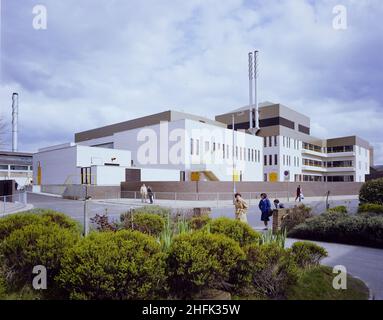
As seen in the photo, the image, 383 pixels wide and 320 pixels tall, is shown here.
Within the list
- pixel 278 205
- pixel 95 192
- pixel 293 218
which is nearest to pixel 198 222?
pixel 293 218

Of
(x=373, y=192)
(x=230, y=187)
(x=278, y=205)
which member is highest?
(x=373, y=192)

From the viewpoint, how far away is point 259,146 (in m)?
59.7

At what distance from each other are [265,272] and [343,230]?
6546 mm

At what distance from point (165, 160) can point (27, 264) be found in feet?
134

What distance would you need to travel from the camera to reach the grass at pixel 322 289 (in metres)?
5.44

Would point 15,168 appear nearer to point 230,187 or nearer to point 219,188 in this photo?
point 219,188

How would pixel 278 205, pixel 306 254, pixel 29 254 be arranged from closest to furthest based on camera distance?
pixel 29 254 < pixel 306 254 < pixel 278 205

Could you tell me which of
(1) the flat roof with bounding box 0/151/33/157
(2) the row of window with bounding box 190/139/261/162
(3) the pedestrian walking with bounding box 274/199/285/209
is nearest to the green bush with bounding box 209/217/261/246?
(3) the pedestrian walking with bounding box 274/199/285/209

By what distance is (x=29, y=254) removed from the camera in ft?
16.3

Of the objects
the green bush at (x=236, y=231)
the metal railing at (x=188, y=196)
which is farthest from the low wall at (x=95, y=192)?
the green bush at (x=236, y=231)

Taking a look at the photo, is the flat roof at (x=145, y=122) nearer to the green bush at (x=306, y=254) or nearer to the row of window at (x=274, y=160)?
the row of window at (x=274, y=160)

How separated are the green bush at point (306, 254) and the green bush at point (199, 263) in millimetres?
2100
